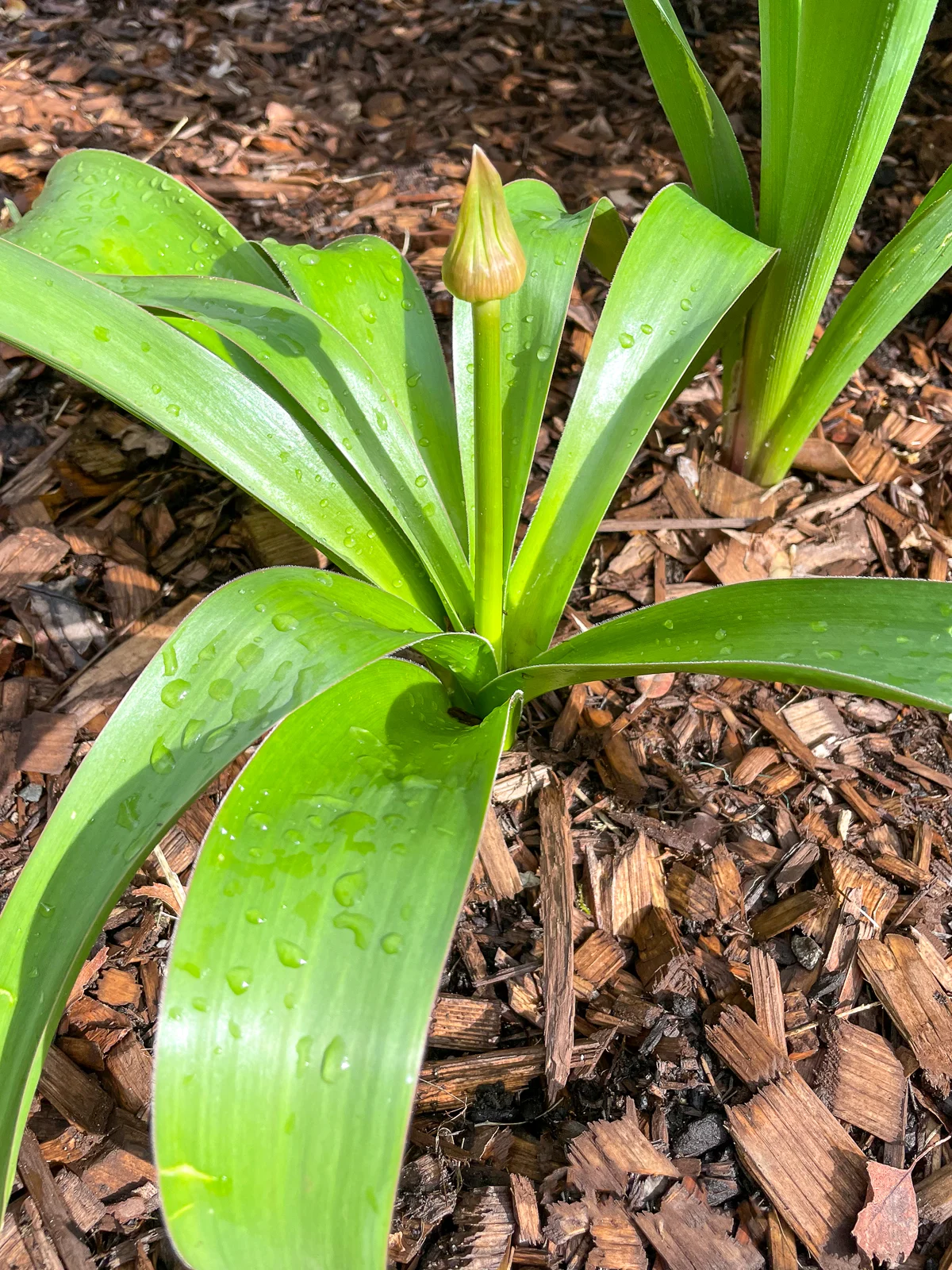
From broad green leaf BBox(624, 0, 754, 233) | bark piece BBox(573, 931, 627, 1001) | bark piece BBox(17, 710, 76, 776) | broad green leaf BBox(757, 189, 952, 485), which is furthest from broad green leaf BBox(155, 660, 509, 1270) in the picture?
broad green leaf BBox(624, 0, 754, 233)

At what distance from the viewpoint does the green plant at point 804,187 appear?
1211mm

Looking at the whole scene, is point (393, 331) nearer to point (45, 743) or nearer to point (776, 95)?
point (776, 95)

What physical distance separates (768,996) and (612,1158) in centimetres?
30

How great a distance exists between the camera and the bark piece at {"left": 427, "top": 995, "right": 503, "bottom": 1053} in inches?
48.4

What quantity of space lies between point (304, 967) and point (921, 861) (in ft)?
3.40

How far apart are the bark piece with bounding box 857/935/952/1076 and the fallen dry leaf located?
157 mm

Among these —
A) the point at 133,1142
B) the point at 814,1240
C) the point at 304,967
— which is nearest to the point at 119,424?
the point at 133,1142

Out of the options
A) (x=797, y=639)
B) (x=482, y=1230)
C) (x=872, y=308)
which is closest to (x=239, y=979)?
(x=482, y=1230)

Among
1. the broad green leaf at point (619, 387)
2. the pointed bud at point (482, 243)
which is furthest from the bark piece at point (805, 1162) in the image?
the pointed bud at point (482, 243)

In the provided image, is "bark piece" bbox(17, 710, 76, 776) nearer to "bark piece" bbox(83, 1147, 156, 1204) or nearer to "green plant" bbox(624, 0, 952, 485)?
"bark piece" bbox(83, 1147, 156, 1204)

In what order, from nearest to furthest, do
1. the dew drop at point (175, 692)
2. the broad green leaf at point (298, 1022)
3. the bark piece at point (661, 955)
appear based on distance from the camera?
the broad green leaf at point (298, 1022) → the dew drop at point (175, 692) → the bark piece at point (661, 955)

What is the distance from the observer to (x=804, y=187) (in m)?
1.38

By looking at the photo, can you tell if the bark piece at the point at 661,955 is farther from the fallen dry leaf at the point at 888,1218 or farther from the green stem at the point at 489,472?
the green stem at the point at 489,472

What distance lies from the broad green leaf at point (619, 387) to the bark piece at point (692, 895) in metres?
0.40
